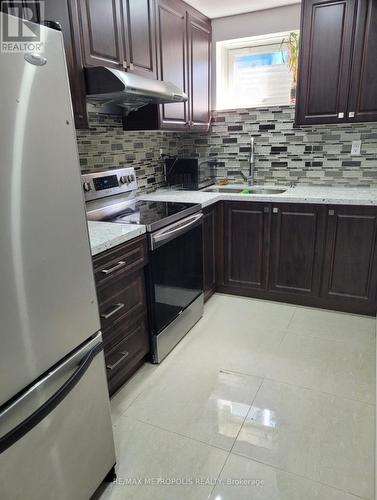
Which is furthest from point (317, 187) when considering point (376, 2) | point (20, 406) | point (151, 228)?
point (20, 406)

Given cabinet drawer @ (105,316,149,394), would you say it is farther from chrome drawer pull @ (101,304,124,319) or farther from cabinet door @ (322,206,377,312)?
cabinet door @ (322,206,377,312)

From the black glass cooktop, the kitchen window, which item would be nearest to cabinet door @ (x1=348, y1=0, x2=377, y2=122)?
the kitchen window

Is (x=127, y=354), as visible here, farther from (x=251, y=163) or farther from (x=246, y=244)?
(x=251, y=163)

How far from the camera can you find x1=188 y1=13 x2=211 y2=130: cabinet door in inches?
109

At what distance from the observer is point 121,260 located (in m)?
1.73

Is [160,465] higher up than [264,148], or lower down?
lower down

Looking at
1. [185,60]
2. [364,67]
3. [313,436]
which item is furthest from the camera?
[185,60]

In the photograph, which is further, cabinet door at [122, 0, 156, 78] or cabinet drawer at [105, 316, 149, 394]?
cabinet door at [122, 0, 156, 78]

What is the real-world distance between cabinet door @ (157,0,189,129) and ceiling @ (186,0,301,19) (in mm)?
222

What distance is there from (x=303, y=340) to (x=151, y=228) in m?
1.33

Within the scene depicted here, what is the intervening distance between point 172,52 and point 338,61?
1.20 m

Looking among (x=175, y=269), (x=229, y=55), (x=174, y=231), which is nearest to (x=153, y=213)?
(x=174, y=231)

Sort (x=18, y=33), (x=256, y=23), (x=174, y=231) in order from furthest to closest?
(x=256, y=23) < (x=174, y=231) < (x=18, y=33)

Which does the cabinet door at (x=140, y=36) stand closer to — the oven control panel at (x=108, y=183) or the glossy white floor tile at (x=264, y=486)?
the oven control panel at (x=108, y=183)
